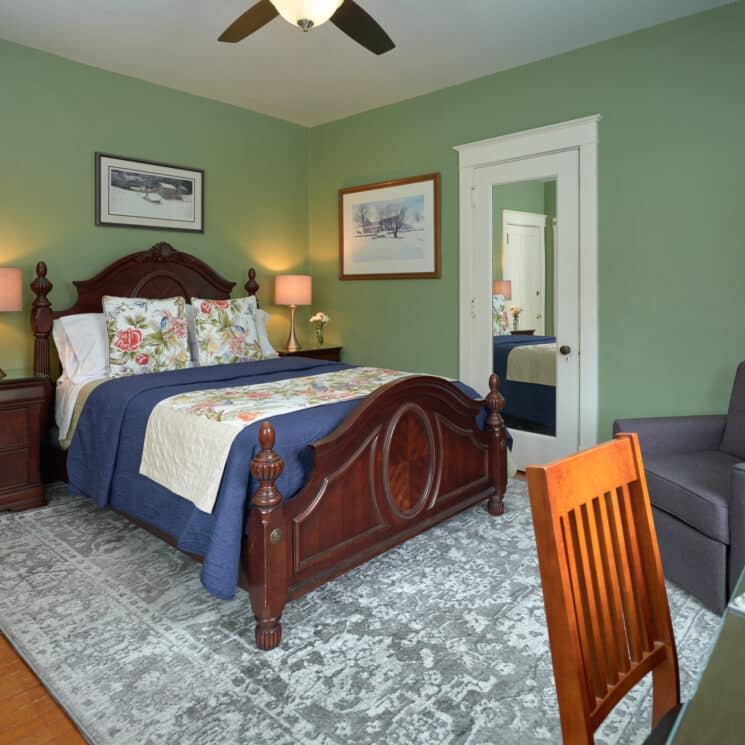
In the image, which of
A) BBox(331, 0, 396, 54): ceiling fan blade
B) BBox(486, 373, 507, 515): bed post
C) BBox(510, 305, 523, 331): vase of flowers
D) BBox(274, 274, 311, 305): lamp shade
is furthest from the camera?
BBox(274, 274, 311, 305): lamp shade

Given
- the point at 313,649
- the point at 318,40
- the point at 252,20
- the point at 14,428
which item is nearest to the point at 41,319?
the point at 14,428

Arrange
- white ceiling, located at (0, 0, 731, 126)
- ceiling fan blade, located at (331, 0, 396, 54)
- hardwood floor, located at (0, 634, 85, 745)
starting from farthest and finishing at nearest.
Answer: white ceiling, located at (0, 0, 731, 126)
ceiling fan blade, located at (331, 0, 396, 54)
hardwood floor, located at (0, 634, 85, 745)

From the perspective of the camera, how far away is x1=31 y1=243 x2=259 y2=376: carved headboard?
3.76 metres

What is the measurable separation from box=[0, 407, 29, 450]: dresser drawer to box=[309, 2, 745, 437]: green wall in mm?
3260

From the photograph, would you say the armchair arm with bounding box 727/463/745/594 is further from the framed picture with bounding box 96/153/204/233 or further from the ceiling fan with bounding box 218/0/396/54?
the framed picture with bounding box 96/153/204/233

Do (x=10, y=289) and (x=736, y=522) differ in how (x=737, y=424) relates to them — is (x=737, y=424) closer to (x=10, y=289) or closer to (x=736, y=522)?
(x=736, y=522)

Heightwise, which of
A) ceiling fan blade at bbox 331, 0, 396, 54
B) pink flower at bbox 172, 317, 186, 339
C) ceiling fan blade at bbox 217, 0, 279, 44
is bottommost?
pink flower at bbox 172, 317, 186, 339

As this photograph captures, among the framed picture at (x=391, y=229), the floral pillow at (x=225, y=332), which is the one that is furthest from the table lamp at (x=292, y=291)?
the floral pillow at (x=225, y=332)

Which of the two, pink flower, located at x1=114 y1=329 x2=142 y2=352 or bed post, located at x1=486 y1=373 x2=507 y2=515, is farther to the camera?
pink flower, located at x1=114 y1=329 x2=142 y2=352

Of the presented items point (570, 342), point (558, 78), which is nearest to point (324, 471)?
point (570, 342)

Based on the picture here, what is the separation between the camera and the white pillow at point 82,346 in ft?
11.8

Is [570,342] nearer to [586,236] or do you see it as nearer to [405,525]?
[586,236]

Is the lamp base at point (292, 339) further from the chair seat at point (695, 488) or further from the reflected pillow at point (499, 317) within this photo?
the chair seat at point (695, 488)

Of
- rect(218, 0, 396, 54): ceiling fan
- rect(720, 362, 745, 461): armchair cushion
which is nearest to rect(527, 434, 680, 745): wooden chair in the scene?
rect(720, 362, 745, 461): armchair cushion
